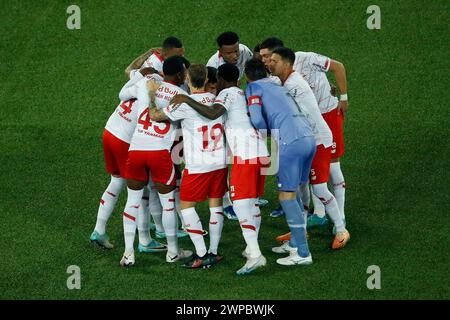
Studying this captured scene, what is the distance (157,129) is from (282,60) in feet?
5.29

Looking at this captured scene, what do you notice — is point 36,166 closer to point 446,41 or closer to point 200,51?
point 200,51

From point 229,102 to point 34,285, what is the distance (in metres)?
2.94

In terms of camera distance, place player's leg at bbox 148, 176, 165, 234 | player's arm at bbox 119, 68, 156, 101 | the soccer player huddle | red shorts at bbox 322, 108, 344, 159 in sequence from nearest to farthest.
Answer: the soccer player huddle
player's arm at bbox 119, 68, 156, 101
player's leg at bbox 148, 176, 165, 234
red shorts at bbox 322, 108, 344, 159

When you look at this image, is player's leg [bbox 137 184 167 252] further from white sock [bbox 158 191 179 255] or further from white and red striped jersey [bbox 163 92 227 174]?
white and red striped jersey [bbox 163 92 227 174]

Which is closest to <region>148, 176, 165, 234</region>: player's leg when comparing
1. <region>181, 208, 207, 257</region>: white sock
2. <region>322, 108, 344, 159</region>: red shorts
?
<region>181, 208, 207, 257</region>: white sock

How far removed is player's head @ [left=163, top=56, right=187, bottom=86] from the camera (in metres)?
9.68

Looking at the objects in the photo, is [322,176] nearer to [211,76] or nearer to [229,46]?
[211,76]

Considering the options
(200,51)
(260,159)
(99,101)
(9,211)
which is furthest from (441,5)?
(9,211)

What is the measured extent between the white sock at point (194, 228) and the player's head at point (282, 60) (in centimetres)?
186

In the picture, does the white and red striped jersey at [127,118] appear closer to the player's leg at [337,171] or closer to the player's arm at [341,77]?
the player's arm at [341,77]

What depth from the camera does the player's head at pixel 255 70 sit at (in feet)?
31.6

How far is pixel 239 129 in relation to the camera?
9.62 m

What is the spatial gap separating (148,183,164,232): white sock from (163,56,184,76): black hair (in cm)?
145

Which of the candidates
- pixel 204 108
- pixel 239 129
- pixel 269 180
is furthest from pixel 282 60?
pixel 269 180
